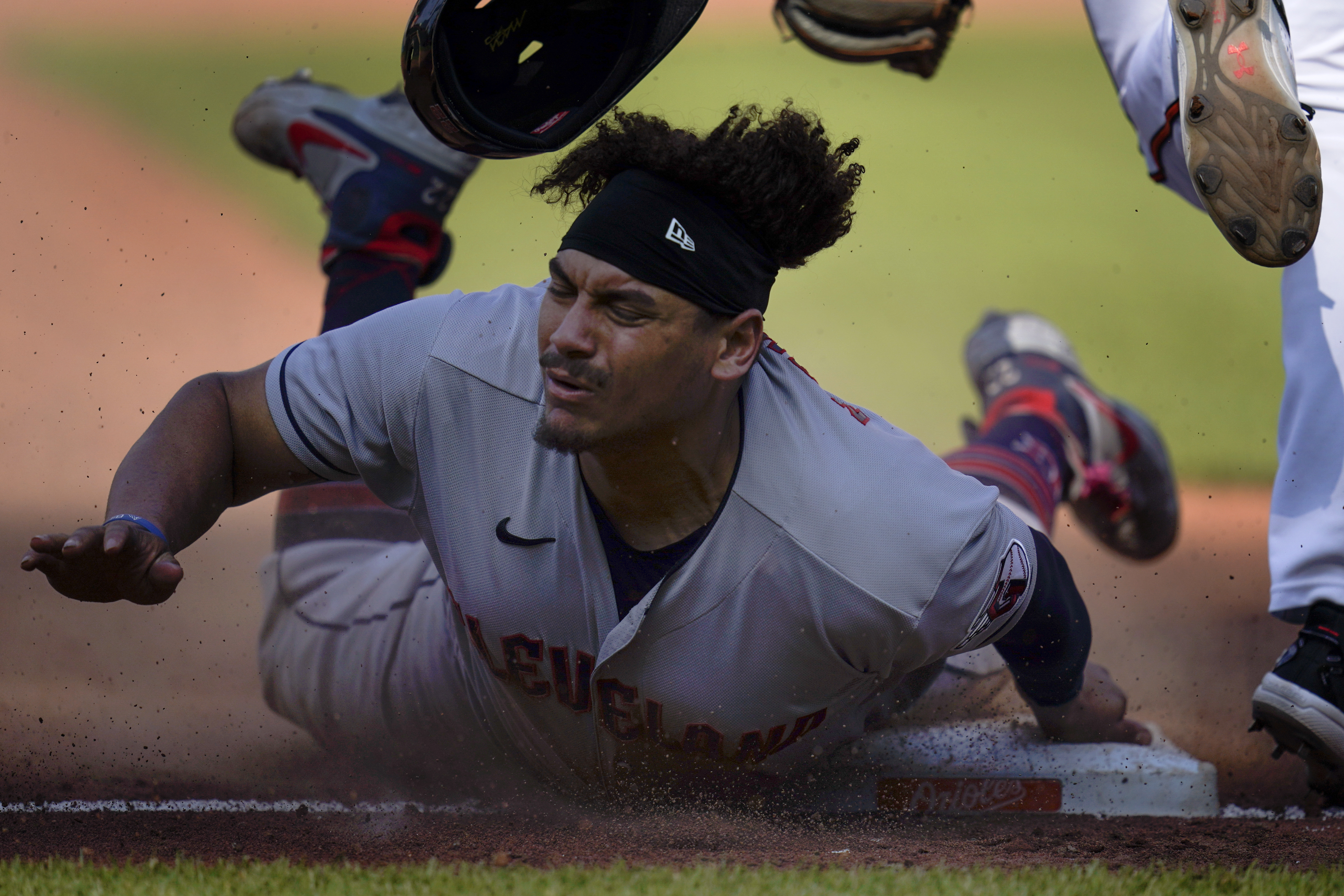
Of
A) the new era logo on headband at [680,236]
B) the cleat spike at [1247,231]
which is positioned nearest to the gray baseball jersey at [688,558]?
the new era logo on headband at [680,236]

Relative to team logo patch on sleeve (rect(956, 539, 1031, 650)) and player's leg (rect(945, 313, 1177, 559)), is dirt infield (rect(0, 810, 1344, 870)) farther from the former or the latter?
player's leg (rect(945, 313, 1177, 559))

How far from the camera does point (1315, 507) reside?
204 cm

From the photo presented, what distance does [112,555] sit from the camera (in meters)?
1.54

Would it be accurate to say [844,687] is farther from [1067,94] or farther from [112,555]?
[1067,94]

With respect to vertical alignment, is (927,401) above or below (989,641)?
below

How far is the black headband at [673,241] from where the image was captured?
1.80 metres

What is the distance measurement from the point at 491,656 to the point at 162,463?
0.61m

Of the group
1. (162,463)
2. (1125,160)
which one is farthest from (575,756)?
(1125,160)

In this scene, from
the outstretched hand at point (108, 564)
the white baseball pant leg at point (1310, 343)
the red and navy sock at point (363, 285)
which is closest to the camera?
the outstretched hand at point (108, 564)

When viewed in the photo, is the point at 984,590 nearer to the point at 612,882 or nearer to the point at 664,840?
the point at 664,840

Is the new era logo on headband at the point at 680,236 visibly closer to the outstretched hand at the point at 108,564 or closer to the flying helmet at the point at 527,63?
the flying helmet at the point at 527,63

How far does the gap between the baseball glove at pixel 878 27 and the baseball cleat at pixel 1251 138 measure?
981 millimetres

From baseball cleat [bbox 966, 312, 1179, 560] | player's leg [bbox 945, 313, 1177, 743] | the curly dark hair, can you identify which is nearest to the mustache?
the curly dark hair

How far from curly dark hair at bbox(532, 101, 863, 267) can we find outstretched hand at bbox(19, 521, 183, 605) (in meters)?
0.88
